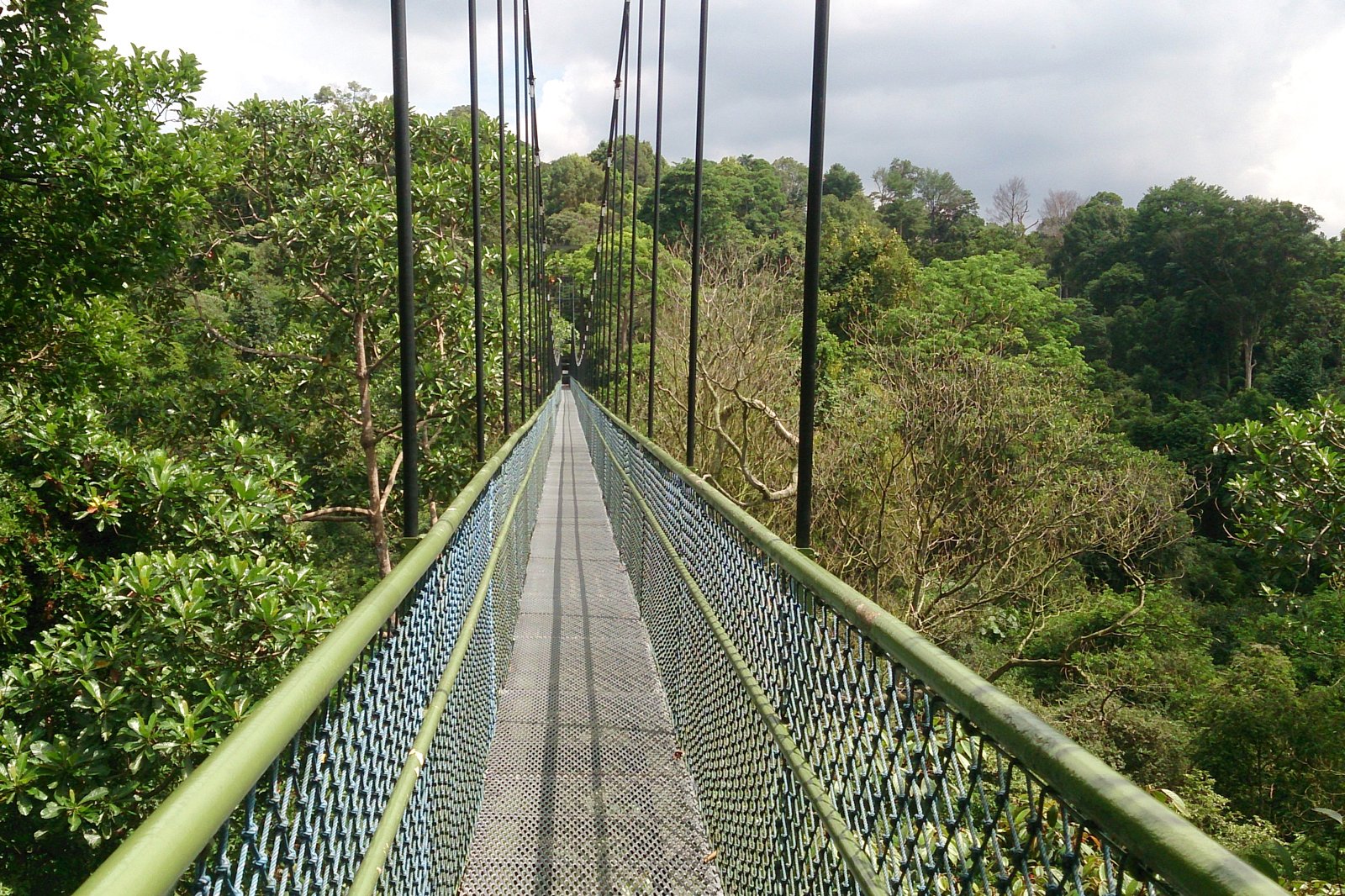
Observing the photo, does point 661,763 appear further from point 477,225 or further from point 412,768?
point 477,225

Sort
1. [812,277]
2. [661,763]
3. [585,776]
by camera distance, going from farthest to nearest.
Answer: [661,763] < [585,776] < [812,277]

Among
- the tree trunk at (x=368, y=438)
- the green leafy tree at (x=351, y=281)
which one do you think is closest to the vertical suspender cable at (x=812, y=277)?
the green leafy tree at (x=351, y=281)

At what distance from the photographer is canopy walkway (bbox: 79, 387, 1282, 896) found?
2.86ft

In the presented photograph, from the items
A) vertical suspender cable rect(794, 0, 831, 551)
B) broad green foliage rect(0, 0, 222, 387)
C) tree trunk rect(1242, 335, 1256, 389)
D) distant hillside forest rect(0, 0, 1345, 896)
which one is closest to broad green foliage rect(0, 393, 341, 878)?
distant hillside forest rect(0, 0, 1345, 896)

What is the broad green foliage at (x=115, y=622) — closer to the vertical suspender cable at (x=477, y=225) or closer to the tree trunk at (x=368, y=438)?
the vertical suspender cable at (x=477, y=225)

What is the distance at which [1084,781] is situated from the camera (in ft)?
2.69

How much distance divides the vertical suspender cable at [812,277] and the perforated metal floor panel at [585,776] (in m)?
0.93

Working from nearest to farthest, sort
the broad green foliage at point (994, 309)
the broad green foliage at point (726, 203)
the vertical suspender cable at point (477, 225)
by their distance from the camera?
the vertical suspender cable at point (477, 225) < the broad green foliage at point (994, 309) < the broad green foliage at point (726, 203)

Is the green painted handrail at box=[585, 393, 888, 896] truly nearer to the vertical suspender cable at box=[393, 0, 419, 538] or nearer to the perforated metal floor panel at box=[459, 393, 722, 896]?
the perforated metal floor panel at box=[459, 393, 722, 896]

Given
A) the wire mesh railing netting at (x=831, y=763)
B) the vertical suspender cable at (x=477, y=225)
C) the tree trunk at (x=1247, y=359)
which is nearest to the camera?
the wire mesh railing netting at (x=831, y=763)

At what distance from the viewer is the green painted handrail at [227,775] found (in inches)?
25.3

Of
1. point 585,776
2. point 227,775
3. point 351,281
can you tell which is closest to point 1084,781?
point 227,775

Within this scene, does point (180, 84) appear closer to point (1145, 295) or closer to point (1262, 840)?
point (1262, 840)

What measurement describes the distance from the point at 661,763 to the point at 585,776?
287 mm
